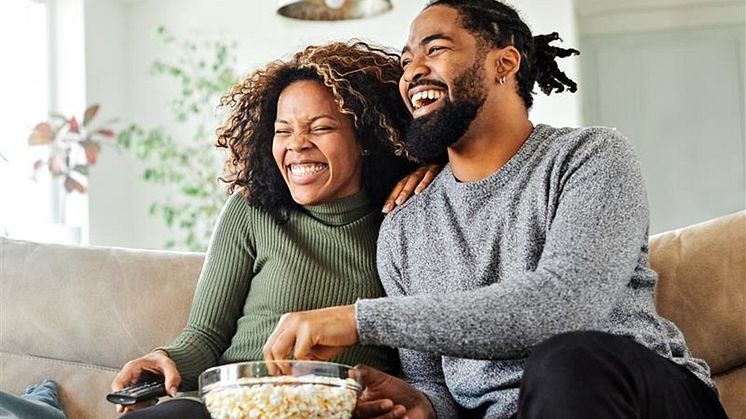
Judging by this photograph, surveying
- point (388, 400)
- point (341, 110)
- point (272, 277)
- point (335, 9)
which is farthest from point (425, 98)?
point (335, 9)

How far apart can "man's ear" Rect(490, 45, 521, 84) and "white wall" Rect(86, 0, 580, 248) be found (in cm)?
327

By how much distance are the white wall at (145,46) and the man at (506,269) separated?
11.0 feet

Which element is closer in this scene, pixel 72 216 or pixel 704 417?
pixel 704 417

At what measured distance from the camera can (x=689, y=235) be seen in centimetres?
198

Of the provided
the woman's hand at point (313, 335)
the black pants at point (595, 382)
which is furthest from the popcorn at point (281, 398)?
the black pants at point (595, 382)

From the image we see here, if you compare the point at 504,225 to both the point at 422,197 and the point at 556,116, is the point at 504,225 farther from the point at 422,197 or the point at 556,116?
the point at 556,116

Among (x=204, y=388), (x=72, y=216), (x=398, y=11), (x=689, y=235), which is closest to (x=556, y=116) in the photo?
(x=398, y=11)

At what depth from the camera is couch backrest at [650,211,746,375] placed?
1880mm

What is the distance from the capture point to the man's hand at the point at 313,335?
52.7 inches

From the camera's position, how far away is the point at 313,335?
1344 millimetres

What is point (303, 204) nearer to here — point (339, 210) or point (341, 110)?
point (339, 210)

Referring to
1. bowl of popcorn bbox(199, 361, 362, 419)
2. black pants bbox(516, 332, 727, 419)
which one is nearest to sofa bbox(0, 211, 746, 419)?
black pants bbox(516, 332, 727, 419)

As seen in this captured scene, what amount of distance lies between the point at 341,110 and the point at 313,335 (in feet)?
2.34

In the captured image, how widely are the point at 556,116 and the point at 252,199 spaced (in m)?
3.04
